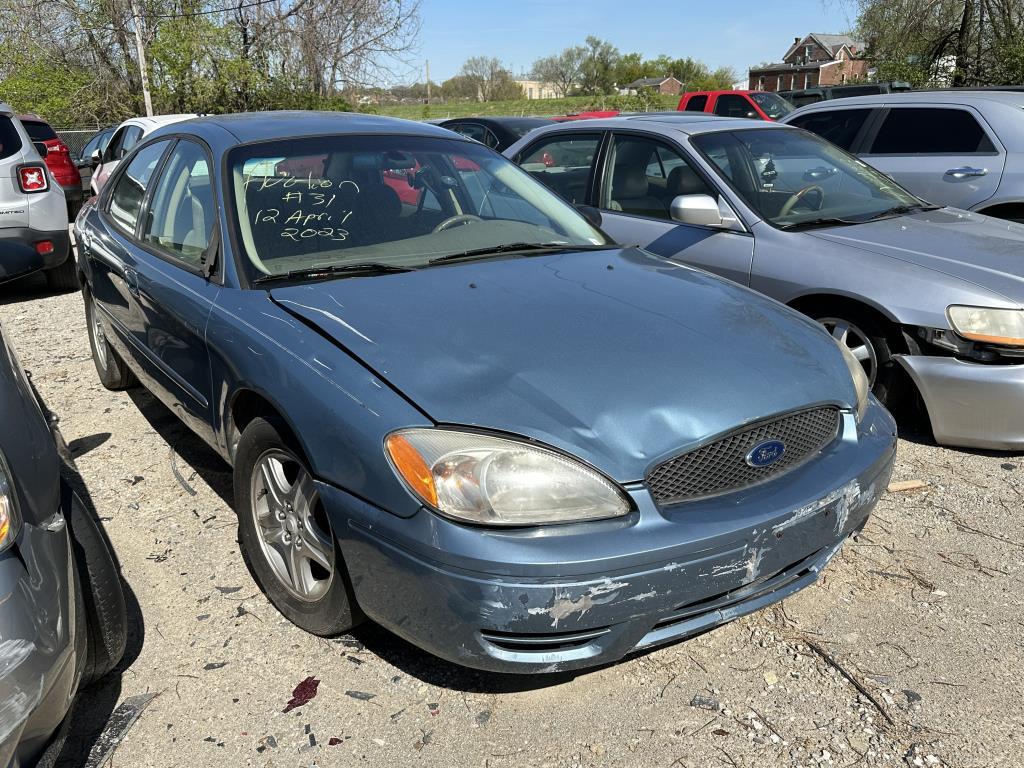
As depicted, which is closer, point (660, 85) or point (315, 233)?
point (315, 233)

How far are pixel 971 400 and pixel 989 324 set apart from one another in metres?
0.35

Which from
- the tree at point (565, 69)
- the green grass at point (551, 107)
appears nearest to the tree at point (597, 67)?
the tree at point (565, 69)

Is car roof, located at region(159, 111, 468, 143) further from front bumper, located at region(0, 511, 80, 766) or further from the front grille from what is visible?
the front grille

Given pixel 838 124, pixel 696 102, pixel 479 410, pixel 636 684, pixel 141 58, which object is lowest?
pixel 636 684

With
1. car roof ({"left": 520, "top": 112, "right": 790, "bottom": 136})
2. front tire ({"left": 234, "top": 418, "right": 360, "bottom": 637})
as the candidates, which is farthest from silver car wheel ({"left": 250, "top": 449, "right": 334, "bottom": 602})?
car roof ({"left": 520, "top": 112, "right": 790, "bottom": 136})

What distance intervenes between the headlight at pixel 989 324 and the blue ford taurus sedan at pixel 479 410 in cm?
121

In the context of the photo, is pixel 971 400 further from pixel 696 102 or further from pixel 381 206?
pixel 696 102

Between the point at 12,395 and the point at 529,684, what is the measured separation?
66.4 inches

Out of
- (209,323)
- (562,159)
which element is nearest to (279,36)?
(562,159)

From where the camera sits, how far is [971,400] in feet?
12.3

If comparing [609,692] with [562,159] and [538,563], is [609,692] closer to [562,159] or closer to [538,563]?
[538,563]

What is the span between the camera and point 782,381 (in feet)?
8.05

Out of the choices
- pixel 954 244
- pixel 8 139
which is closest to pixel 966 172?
pixel 954 244

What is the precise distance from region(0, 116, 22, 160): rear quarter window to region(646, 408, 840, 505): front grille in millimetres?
7373
